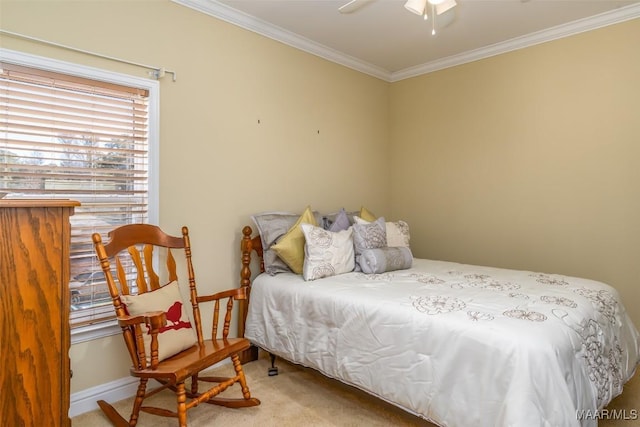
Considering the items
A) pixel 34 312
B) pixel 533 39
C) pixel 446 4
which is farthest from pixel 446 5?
pixel 34 312

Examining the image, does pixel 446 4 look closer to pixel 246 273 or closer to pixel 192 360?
pixel 246 273

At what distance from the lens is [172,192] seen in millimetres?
2527

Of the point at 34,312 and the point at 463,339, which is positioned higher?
the point at 34,312

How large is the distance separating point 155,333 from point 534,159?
3.21 metres

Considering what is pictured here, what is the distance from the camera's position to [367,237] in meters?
2.85

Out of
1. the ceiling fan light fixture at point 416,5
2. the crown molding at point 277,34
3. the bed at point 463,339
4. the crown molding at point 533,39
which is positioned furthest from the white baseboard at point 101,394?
the crown molding at point 533,39

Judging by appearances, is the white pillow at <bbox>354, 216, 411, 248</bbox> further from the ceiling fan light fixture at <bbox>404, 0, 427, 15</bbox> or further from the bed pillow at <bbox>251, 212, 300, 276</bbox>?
the ceiling fan light fixture at <bbox>404, 0, 427, 15</bbox>

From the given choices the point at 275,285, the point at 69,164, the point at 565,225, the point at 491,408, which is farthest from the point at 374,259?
the point at 69,164

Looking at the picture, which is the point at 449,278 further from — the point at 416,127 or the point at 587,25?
the point at 587,25

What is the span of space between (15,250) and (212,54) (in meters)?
2.07

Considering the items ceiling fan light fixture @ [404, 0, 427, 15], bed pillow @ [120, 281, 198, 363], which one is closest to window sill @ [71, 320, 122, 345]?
bed pillow @ [120, 281, 198, 363]

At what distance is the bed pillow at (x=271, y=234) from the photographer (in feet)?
9.14

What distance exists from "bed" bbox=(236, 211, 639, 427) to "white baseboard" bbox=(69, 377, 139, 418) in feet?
2.72

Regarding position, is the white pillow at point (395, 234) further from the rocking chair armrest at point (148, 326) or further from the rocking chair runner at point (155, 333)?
the rocking chair armrest at point (148, 326)
